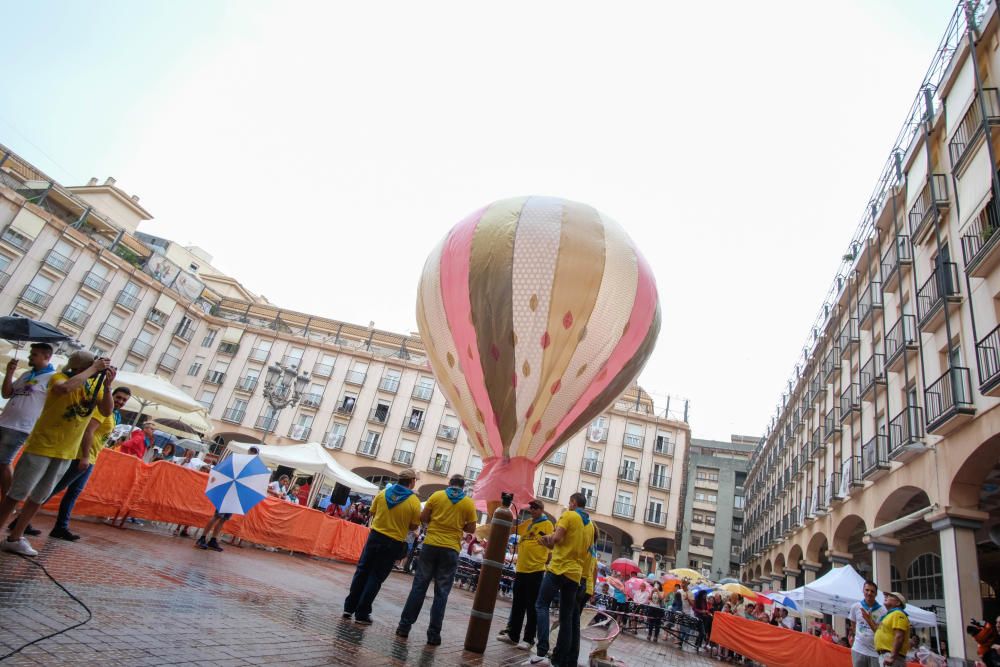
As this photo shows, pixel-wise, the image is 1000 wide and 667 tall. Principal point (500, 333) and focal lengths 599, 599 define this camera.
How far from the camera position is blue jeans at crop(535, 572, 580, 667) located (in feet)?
17.8

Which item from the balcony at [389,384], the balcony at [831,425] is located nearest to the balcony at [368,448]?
the balcony at [389,384]

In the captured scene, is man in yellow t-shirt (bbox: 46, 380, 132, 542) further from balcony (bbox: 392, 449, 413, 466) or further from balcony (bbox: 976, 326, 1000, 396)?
balcony (bbox: 392, 449, 413, 466)

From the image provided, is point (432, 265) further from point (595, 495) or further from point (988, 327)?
point (595, 495)

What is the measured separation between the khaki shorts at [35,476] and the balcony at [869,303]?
A: 20.5 m

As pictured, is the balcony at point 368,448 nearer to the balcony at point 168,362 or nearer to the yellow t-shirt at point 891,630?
the balcony at point 168,362

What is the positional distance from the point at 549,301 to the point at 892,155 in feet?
50.0

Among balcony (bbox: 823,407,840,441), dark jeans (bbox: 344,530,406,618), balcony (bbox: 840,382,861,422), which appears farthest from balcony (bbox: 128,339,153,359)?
dark jeans (bbox: 344,530,406,618)

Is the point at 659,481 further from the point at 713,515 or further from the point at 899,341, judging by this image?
the point at 899,341

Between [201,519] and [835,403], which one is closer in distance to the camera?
[201,519]

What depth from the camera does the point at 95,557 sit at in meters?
5.61

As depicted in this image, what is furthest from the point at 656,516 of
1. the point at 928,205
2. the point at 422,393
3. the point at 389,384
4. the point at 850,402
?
the point at 928,205

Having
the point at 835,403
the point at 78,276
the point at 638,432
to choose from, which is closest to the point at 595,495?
the point at 638,432

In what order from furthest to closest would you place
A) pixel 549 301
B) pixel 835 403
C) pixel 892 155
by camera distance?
1. pixel 835 403
2. pixel 892 155
3. pixel 549 301

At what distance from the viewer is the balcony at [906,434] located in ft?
44.2
